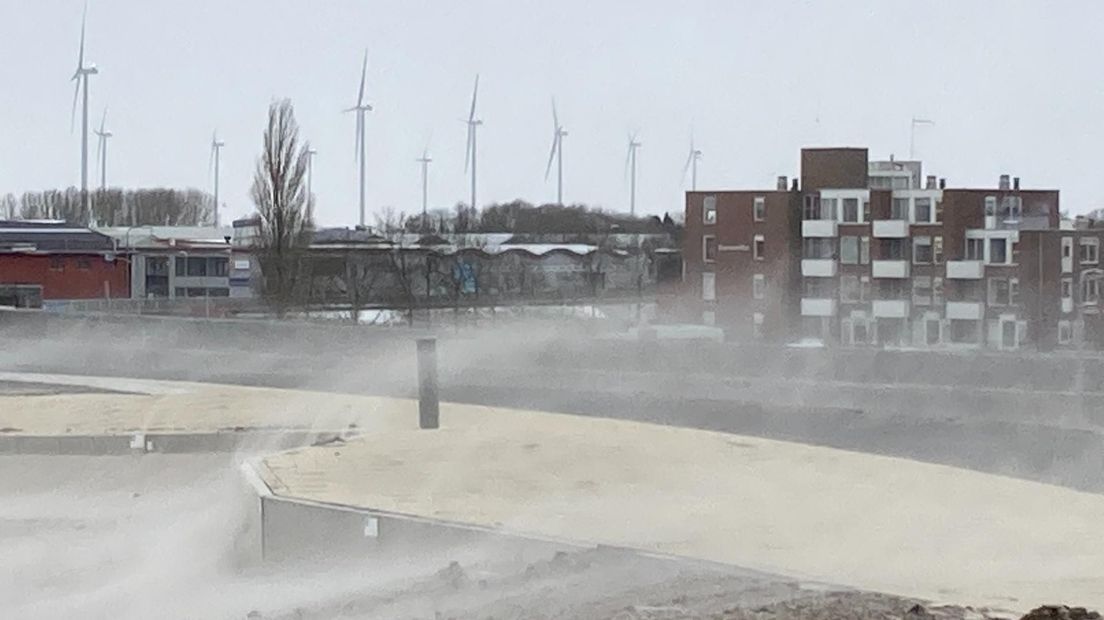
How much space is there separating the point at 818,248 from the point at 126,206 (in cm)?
8580

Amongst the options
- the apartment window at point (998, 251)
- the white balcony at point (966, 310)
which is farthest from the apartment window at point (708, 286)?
the apartment window at point (998, 251)

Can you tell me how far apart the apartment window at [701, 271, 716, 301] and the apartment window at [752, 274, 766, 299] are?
843 millimetres

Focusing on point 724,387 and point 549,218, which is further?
point 549,218

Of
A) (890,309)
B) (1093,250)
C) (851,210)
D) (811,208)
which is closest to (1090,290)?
(1093,250)

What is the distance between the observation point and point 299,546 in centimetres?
1389

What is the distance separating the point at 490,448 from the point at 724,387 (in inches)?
324

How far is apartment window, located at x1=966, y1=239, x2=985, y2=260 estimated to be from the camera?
30.9 m

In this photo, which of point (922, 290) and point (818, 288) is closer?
point (922, 290)

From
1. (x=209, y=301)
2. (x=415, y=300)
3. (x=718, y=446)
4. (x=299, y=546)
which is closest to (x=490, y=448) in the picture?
(x=718, y=446)

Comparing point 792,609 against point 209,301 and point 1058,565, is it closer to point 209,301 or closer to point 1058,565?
point 1058,565

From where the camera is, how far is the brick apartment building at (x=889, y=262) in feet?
94.4

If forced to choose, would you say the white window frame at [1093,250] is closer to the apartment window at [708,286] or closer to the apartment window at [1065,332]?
the apartment window at [1065,332]

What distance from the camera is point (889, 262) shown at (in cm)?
3431

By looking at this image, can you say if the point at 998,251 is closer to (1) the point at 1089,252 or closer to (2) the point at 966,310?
(2) the point at 966,310
